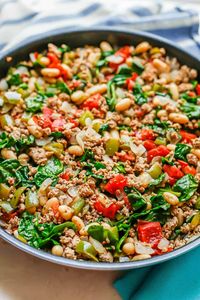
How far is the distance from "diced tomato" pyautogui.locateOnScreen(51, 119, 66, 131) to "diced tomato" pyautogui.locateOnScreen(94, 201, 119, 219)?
0.50 metres

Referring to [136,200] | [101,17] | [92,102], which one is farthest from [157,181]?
[101,17]

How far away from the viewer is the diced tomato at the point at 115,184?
2.79 metres

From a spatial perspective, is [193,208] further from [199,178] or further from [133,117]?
[133,117]

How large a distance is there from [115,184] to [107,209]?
14 centimetres

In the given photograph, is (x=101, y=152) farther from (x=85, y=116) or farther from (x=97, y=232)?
(x=97, y=232)

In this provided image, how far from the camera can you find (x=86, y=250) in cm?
259

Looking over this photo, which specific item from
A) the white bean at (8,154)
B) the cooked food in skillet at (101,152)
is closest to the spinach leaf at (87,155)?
the cooked food in skillet at (101,152)

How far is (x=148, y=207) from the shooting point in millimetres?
2758

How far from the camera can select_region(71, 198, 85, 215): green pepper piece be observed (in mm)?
2732

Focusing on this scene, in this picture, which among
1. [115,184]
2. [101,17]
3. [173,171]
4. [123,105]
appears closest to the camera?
[115,184]

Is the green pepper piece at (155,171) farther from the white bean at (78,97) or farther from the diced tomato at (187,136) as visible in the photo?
the white bean at (78,97)

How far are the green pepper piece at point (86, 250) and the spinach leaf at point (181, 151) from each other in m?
0.72

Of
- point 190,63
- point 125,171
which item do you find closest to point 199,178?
point 125,171

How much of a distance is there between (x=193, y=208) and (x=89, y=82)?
3.27 ft
